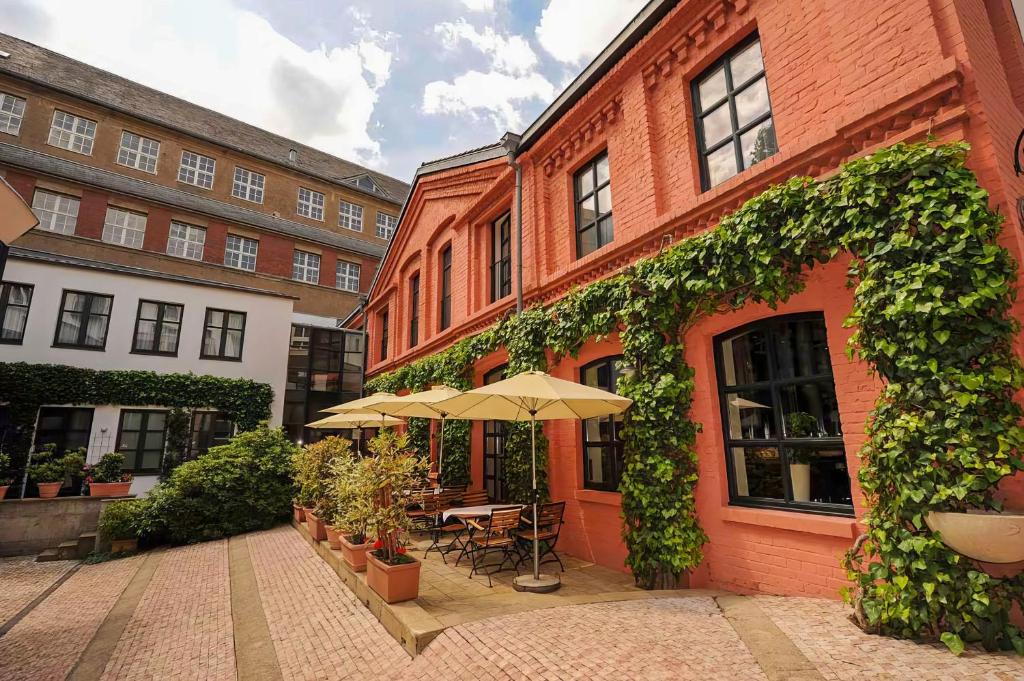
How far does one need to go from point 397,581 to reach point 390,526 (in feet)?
1.75

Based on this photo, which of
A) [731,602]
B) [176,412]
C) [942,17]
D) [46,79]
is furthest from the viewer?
[46,79]

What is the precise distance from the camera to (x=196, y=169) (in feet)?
85.8

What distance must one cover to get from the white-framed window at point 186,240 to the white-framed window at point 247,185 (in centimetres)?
385

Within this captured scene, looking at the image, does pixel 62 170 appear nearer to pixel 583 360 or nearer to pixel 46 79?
pixel 46 79

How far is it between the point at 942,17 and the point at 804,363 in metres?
3.30

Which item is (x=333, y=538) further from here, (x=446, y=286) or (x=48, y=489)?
(x=48, y=489)

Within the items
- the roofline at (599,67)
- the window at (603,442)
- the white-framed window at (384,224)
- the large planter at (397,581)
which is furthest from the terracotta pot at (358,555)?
the white-framed window at (384,224)

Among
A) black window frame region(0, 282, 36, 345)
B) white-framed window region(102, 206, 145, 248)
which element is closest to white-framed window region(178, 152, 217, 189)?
white-framed window region(102, 206, 145, 248)

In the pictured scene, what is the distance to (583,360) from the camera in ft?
25.0

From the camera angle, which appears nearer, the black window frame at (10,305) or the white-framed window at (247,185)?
the black window frame at (10,305)

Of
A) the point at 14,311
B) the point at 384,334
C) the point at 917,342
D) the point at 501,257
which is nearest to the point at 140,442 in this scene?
the point at 14,311

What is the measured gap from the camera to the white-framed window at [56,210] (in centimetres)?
2103

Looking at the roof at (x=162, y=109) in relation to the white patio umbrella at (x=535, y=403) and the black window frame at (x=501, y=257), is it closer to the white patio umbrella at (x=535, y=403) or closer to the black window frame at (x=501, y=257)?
the black window frame at (x=501, y=257)

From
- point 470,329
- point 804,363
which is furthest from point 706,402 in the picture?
point 470,329
